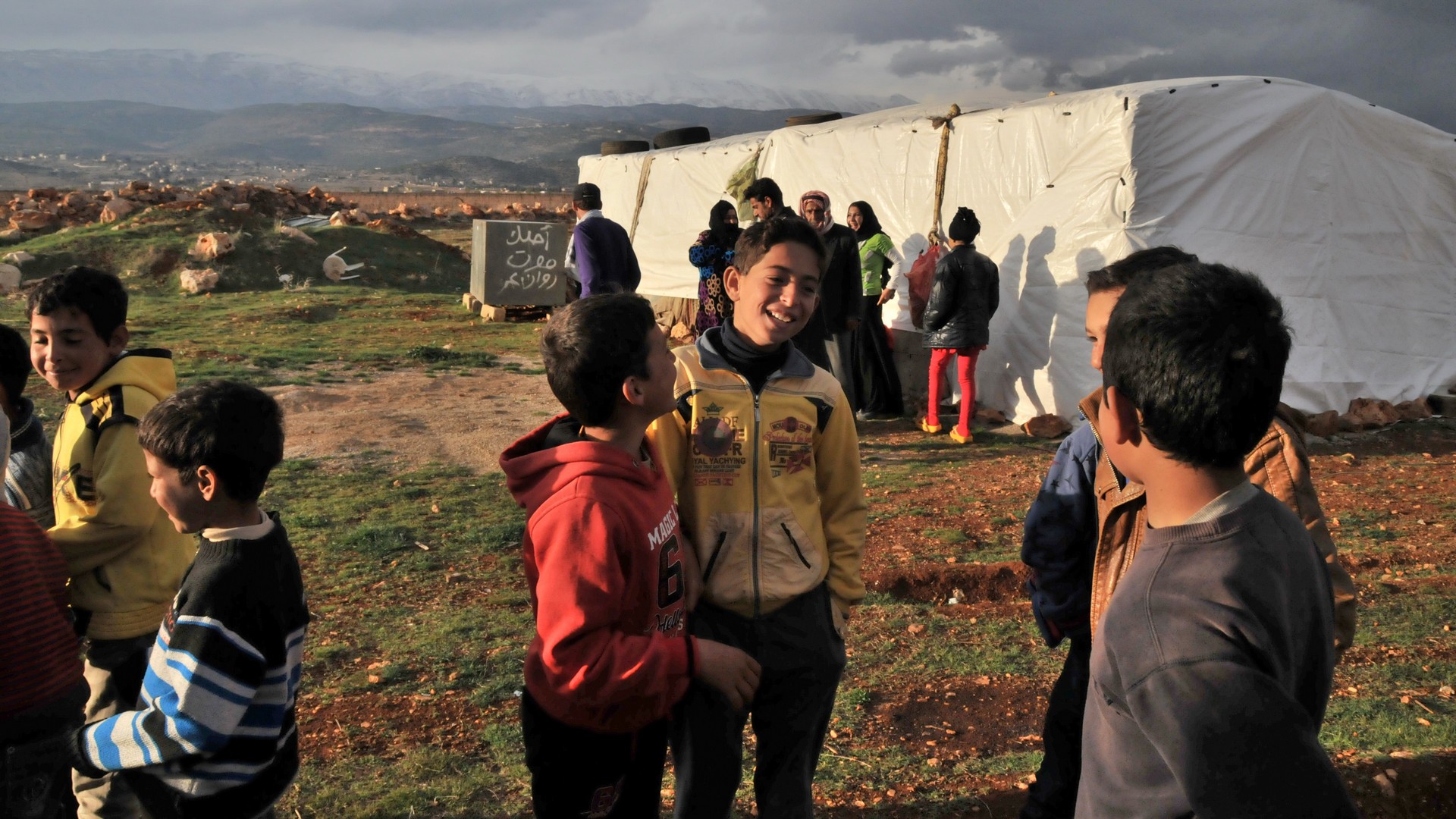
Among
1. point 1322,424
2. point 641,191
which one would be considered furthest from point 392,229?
point 1322,424

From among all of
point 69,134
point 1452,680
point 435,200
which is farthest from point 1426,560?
point 69,134

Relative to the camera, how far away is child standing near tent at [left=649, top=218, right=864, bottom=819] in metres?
2.22

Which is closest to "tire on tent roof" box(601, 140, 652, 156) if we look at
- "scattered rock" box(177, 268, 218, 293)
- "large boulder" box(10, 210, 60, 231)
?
"scattered rock" box(177, 268, 218, 293)

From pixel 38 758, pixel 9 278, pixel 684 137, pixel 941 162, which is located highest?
pixel 684 137

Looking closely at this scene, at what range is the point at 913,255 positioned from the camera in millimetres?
9914

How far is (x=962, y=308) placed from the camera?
8.00 meters

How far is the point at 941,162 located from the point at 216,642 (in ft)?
29.0

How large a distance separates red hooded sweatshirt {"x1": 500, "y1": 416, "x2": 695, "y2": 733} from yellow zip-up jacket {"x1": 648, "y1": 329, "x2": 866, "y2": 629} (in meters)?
0.26

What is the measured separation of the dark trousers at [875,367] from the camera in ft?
29.6

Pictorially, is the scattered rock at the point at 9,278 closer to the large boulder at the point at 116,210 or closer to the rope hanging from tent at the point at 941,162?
the large boulder at the point at 116,210

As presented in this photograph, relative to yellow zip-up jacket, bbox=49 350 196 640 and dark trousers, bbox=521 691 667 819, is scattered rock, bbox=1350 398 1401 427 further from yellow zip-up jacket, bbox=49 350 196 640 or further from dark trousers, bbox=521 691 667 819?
yellow zip-up jacket, bbox=49 350 196 640

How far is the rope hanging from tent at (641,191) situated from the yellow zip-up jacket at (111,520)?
13147mm

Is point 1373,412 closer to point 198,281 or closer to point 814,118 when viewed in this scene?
point 814,118

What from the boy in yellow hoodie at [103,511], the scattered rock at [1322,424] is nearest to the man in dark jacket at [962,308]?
the scattered rock at [1322,424]
